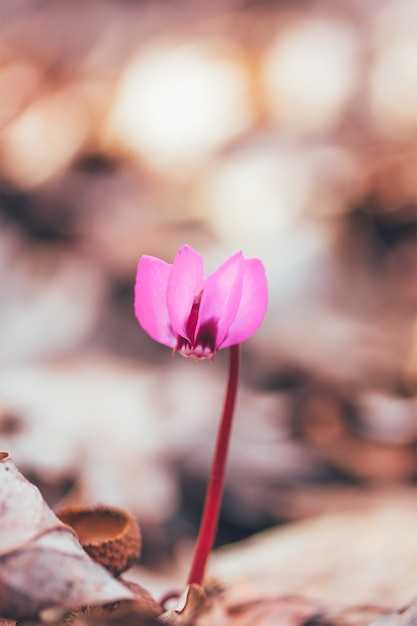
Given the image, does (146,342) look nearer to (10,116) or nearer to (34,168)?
(34,168)

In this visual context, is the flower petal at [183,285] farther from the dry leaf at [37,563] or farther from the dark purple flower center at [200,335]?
the dry leaf at [37,563]

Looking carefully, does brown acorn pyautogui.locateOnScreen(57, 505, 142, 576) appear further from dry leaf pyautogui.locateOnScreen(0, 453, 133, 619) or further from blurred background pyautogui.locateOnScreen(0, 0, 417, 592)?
blurred background pyautogui.locateOnScreen(0, 0, 417, 592)

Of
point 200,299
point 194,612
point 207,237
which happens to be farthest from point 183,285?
point 207,237

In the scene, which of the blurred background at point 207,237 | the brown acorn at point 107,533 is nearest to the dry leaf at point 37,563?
the brown acorn at point 107,533

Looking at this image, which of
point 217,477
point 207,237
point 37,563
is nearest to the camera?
point 37,563

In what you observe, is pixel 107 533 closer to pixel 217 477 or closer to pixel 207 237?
pixel 217 477

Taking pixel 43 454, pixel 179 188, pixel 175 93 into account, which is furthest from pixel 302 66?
pixel 43 454
